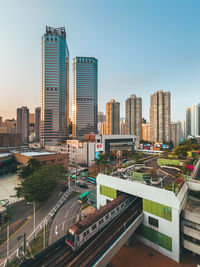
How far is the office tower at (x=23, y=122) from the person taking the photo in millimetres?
170125

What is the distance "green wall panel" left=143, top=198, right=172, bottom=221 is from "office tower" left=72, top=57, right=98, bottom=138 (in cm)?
11843

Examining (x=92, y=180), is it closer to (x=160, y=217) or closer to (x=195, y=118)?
(x=160, y=217)

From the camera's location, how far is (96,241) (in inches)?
541

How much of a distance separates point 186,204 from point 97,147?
55.7 metres

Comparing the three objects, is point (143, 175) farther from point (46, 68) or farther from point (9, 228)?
point (46, 68)

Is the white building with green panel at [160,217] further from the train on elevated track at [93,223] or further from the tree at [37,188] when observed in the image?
the tree at [37,188]

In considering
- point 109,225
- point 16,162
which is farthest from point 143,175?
point 16,162

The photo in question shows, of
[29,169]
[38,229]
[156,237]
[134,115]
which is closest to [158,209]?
[156,237]

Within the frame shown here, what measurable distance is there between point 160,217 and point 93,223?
9208 millimetres

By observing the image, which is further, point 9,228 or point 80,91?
point 80,91

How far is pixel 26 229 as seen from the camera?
74.2 ft

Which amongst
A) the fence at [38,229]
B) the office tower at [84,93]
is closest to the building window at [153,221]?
the fence at [38,229]

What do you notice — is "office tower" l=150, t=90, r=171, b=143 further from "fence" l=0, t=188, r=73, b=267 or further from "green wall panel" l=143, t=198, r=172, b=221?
"green wall panel" l=143, t=198, r=172, b=221

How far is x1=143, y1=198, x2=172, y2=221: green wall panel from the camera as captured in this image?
16219 millimetres
